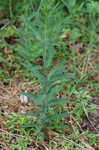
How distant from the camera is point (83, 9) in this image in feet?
8.60

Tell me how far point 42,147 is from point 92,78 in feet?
3.32

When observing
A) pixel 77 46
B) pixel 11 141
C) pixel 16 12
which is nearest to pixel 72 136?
pixel 11 141

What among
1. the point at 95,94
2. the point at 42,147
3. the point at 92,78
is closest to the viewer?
the point at 42,147

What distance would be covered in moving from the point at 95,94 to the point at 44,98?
887 millimetres

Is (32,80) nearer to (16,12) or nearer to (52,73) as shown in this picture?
(52,73)

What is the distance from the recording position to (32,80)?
2.45 m

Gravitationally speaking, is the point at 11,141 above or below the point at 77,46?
below

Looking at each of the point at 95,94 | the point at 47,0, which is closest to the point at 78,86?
the point at 95,94

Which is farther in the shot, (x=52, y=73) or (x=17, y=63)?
(x=17, y=63)

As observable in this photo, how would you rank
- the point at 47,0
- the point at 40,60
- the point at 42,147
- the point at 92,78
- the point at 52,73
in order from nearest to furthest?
the point at 47,0, the point at 52,73, the point at 42,147, the point at 92,78, the point at 40,60

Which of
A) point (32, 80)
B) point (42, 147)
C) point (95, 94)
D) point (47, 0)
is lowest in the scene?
point (42, 147)

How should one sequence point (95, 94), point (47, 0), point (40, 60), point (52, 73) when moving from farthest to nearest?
1. point (40, 60)
2. point (95, 94)
3. point (52, 73)
4. point (47, 0)

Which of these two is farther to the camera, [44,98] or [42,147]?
[42,147]

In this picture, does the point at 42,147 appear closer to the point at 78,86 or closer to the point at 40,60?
the point at 78,86
